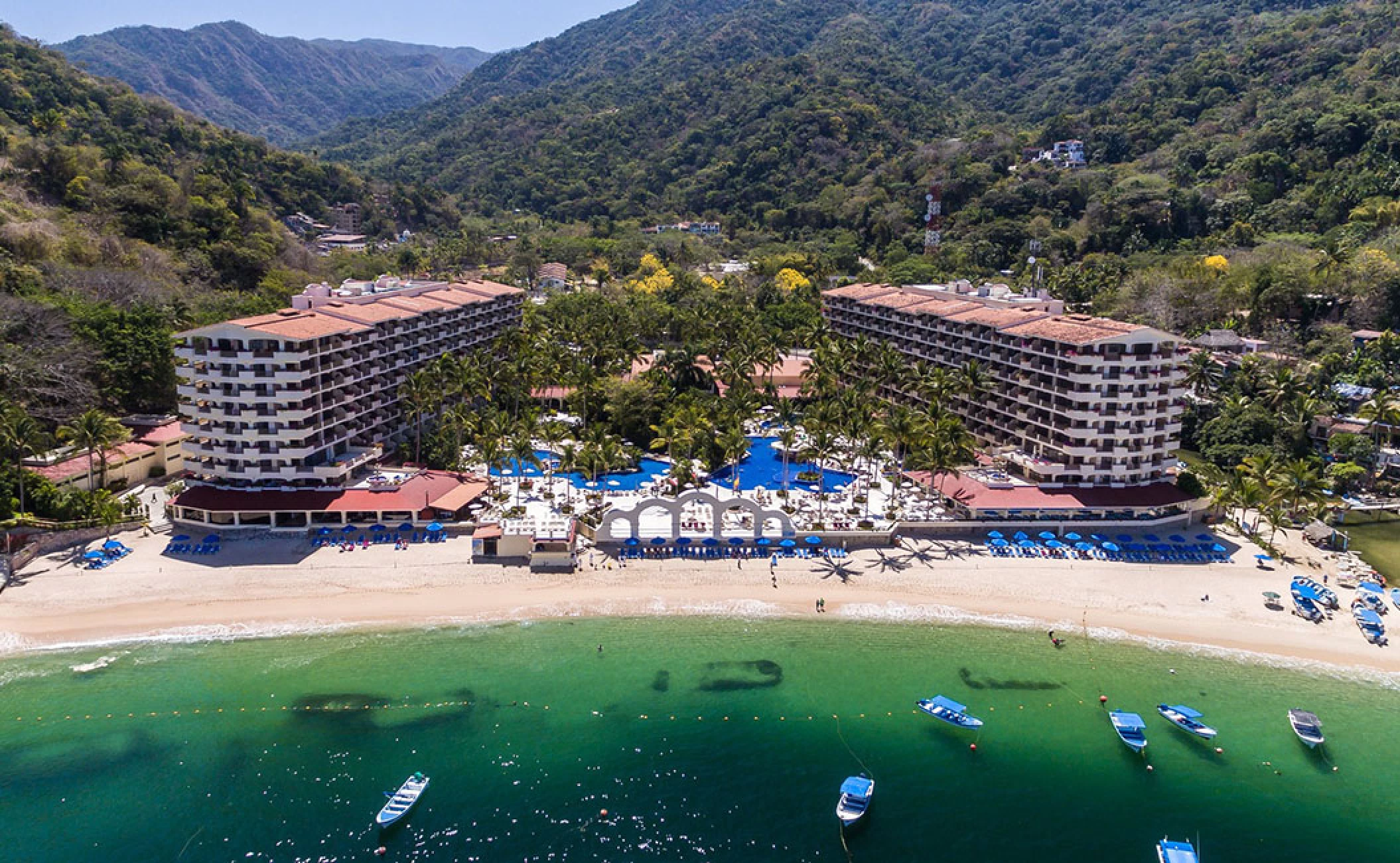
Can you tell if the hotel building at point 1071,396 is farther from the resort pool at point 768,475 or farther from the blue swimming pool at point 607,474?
the blue swimming pool at point 607,474

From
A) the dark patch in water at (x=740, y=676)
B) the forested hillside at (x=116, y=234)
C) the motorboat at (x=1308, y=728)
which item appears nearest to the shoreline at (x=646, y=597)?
the dark patch in water at (x=740, y=676)

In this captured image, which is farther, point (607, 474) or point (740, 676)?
point (607, 474)

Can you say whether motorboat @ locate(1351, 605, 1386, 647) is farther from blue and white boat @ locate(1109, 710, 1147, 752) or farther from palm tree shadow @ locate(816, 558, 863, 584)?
palm tree shadow @ locate(816, 558, 863, 584)

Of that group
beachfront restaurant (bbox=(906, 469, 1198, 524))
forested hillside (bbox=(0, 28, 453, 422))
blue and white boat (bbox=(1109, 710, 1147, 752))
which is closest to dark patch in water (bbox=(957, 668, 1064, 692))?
blue and white boat (bbox=(1109, 710, 1147, 752))

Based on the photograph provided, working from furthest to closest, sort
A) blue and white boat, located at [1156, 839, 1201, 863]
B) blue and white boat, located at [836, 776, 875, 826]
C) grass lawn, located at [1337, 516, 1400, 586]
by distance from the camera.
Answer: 1. grass lawn, located at [1337, 516, 1400, 586]
2. blue and white boat, located at [836, 776, 875, 826]
3. blue and white boat, located at [1156, 839, 1201, 863]

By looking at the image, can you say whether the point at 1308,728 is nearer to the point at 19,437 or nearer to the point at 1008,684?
the point at 1008,684

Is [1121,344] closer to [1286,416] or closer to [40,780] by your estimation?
[1286,416]

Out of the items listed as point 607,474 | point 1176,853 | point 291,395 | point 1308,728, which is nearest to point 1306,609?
point 1308,728
